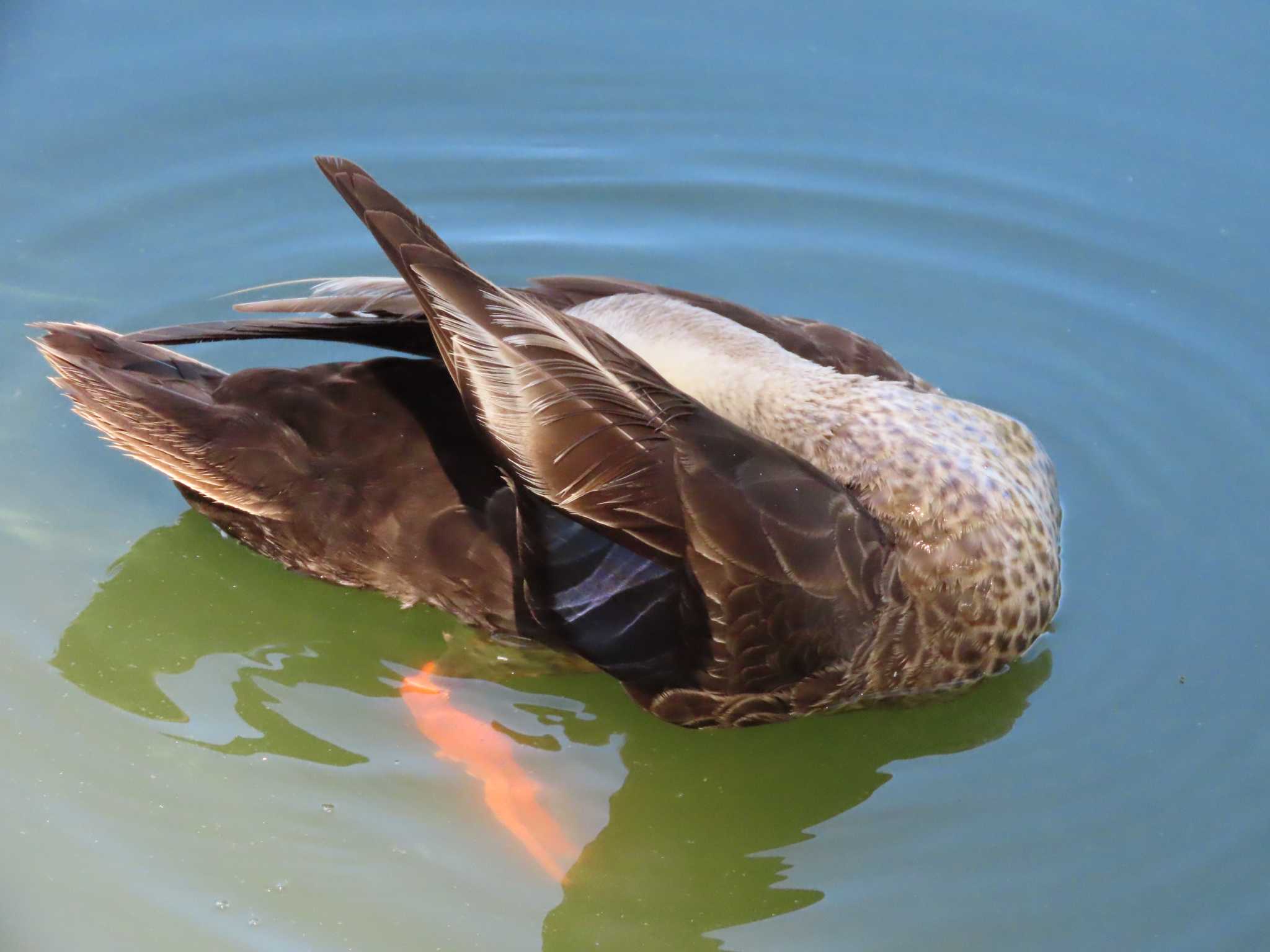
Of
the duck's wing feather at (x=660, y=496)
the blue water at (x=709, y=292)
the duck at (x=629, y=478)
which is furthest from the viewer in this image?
the blue water at (x=709, y=292)

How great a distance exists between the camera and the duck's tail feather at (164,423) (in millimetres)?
3607

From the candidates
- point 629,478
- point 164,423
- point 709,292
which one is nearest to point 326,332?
point 164,423

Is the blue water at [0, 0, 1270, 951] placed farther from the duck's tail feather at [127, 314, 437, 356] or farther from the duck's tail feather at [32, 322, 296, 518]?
the duck's tail feather at [127, 314, 437, 356]

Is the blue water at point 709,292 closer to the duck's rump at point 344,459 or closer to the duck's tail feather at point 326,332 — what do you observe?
the duck's rump at point 344,459

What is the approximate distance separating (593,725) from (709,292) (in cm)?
184

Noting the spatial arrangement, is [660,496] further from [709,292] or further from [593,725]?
[709,292]

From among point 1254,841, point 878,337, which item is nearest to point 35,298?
point 878,337

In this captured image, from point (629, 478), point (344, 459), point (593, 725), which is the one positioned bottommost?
point (593, 725)

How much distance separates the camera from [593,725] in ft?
11.9

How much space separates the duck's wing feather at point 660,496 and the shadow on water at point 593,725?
21cm

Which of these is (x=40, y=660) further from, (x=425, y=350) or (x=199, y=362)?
(x=425, y=350)

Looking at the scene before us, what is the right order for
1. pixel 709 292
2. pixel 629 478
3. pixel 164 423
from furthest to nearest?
pixel 709 292 < pixel 164 423 < pixel 629 478

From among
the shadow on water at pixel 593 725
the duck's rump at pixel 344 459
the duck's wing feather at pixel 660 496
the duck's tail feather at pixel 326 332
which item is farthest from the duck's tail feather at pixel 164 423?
the duck's wing feather at pixel 660 496

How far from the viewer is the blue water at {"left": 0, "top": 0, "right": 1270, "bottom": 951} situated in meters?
3.26
